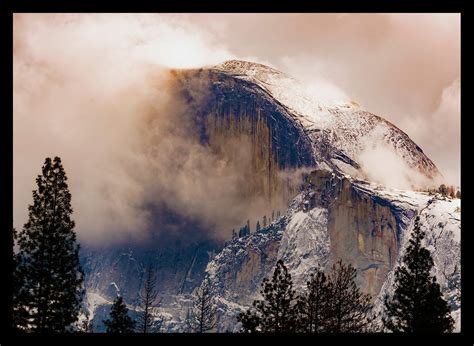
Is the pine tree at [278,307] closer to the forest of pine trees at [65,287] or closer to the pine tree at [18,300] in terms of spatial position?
the forest of pine trees at [65,287]

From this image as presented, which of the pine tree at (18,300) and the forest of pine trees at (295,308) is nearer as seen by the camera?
the pine tree at (18,300)

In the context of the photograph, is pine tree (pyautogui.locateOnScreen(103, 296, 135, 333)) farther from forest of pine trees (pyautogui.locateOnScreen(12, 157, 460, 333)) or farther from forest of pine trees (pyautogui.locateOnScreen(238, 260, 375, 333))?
forest of pine trees (pyautogui.locateOnScreen(238, 260, 375, 333))

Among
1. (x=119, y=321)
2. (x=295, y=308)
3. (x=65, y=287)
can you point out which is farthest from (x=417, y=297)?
(x=65, y=287)

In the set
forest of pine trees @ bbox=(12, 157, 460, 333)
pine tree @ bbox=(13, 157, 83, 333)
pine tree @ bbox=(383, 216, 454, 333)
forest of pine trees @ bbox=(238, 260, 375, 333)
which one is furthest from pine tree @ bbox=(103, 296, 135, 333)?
pine tree @ bbox=(383, 216, 454, 333)

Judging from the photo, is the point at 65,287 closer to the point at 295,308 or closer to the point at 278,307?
the point at 278,307

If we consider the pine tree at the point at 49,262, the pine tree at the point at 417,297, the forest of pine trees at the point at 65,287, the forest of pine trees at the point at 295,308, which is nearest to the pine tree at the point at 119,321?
the forest of pine trees at the point at 65,287
